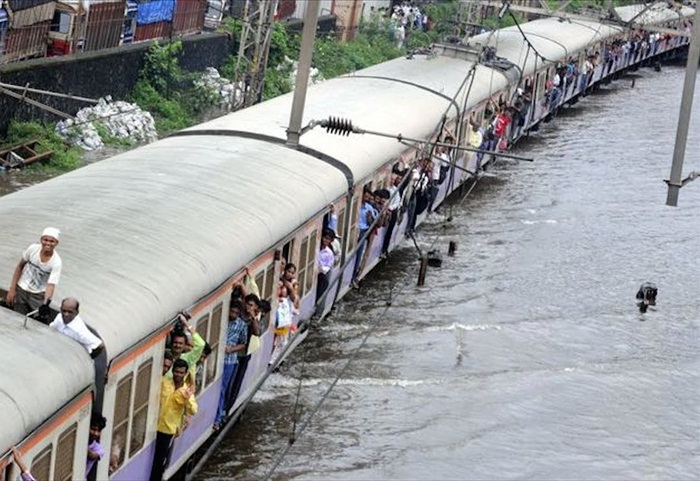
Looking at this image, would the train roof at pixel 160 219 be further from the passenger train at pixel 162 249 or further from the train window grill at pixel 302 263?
the train window grill at pixel 302 263

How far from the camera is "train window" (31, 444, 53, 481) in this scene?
9047 mm

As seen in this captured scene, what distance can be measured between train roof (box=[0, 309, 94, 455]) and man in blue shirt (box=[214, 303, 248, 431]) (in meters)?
3.72

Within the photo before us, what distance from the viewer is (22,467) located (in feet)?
28.4

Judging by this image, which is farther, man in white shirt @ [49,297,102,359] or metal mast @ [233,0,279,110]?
metal mast @ [233,0,279,110]

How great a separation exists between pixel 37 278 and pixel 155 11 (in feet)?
82.5

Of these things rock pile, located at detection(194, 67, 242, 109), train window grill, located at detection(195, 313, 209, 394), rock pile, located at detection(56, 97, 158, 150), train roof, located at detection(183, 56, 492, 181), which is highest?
train roof, located at detection(183, 56, 492, 181)

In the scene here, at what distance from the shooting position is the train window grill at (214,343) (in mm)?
12758

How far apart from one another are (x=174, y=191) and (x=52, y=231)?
355cm

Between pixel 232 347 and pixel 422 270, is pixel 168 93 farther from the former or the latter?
pixel 232 347

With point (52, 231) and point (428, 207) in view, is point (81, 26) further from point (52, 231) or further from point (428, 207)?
point (52, 231)

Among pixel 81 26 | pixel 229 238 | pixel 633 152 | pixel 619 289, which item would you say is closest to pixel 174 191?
pixel 229 238

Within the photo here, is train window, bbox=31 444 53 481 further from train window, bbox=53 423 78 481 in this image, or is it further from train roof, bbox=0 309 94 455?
train roof, bbox=0 309 94 455

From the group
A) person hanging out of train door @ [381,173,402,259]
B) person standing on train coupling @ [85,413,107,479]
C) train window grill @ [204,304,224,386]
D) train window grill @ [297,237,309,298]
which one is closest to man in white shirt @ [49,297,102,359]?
person standing on train coupling @ [85,413,107,479]

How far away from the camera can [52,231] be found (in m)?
10.3
